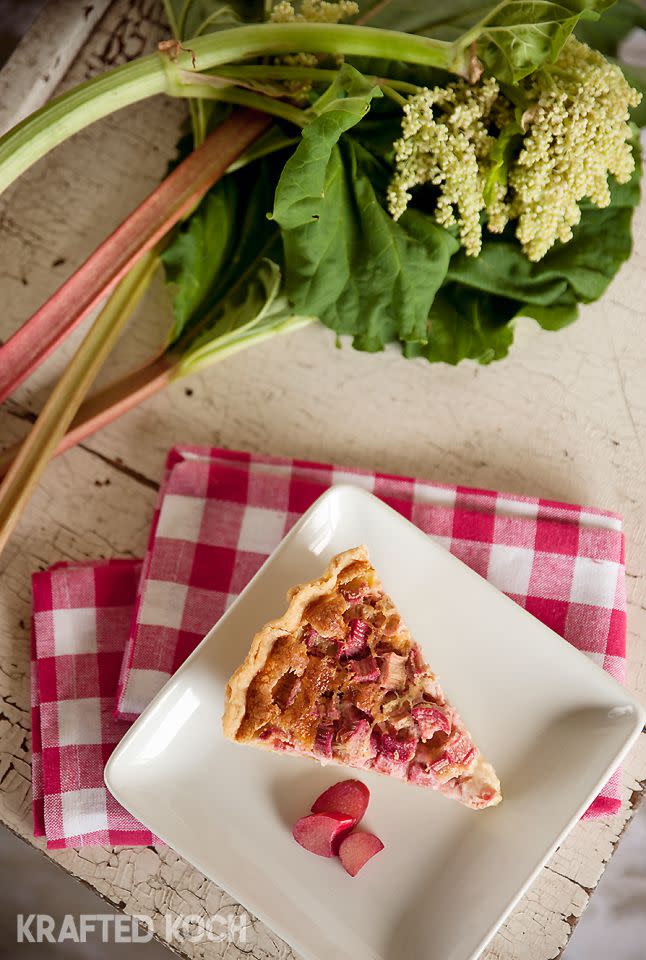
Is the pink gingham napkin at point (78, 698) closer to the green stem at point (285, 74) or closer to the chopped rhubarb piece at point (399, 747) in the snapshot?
the chopped rhubarb piece at point (399, 747)

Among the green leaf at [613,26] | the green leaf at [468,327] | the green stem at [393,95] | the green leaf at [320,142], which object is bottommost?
the green leaf at [468,327]

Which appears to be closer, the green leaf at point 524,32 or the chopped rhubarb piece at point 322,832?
the green leaf at point 524,32

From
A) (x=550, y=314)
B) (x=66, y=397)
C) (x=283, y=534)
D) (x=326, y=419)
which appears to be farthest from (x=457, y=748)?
(x=66, y=397)

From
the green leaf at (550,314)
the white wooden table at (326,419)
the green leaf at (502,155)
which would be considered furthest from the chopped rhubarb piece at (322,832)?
the green leaf at (502,155)

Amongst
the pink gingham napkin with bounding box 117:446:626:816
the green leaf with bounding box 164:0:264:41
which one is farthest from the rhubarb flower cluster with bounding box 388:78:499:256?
the pink gingham napkin with bounding box 117:446:626:816

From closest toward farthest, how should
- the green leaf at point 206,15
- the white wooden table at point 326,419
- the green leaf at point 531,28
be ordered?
the green leaf at point 531,28 → the green leaf at point 206,15 → the white wooden table at point 326,419
